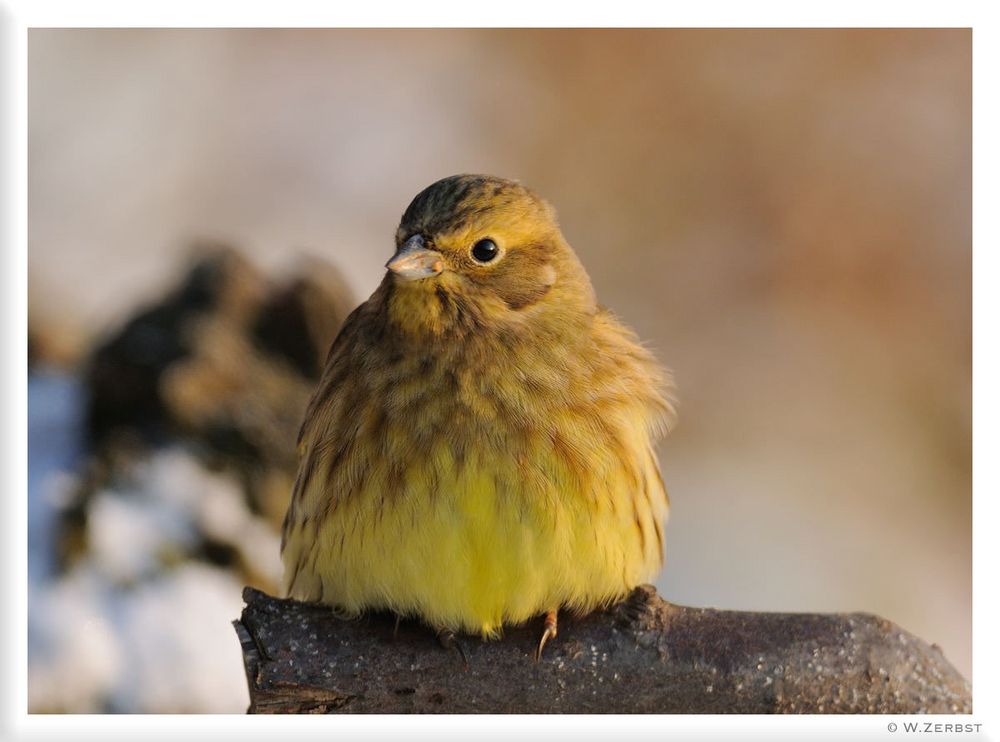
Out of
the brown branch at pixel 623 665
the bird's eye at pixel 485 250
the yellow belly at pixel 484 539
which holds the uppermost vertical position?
the bird's eye at pixel 485 250

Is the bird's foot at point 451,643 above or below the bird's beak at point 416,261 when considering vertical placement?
below

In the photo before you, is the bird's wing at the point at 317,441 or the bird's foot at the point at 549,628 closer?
the bird's foot at the point at 549,628

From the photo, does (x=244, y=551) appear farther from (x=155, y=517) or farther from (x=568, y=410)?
(x=568, y=410)

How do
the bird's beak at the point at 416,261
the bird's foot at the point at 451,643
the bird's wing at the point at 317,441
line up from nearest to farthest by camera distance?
the bird's beak at the point at 416,261
the bird's foot at the point at 451,643
the bird's wing at the point at 317,441

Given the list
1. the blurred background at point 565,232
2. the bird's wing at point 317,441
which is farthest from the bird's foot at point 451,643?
the blurred background at point 565,232

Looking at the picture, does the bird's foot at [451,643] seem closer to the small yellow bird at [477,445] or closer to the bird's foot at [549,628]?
the small yellow bird at [477,445]

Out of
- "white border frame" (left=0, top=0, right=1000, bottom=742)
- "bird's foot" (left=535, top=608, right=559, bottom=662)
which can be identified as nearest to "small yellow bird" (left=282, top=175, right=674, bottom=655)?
"bird's foot" (left=535, top=608, right=559, bottom=662)

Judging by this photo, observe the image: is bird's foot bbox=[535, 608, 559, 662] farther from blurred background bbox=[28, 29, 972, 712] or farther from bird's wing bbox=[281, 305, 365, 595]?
blurred background bbox=[28, 29, 972, 712]

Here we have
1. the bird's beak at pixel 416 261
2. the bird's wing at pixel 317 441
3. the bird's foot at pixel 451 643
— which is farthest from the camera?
the bird's wing at pixel 317 441
